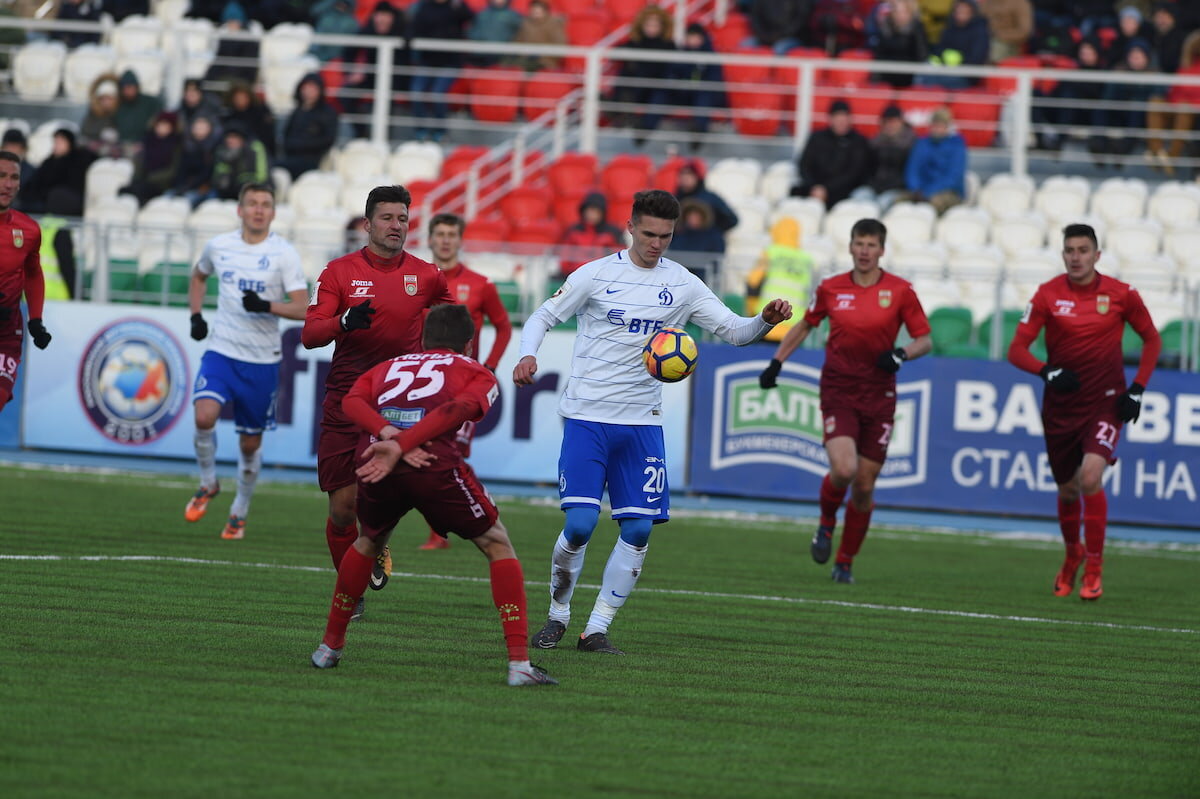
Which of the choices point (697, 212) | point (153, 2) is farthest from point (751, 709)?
point (153, 2)

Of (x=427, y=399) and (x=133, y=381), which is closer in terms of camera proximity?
(x=427, y=399)

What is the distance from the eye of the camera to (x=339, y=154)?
2417 cm

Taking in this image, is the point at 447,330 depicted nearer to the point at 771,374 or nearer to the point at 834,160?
the point at 771,374

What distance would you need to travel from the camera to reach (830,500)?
1336 cm

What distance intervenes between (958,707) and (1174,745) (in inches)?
Result: 39.1

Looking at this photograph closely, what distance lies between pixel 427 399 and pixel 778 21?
1920 cm

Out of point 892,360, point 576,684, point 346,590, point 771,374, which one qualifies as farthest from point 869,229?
point 346,590

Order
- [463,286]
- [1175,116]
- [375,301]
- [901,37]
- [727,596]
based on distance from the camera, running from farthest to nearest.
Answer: [901,37], [1175,116], [463,286], [727,596], [375,301]

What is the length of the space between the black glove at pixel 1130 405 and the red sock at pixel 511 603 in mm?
6031

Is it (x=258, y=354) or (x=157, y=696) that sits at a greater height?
(x=258, y=354)

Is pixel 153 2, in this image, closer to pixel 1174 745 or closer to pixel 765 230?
pixel 765 230

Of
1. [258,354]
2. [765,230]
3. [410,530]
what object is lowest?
[410,530]

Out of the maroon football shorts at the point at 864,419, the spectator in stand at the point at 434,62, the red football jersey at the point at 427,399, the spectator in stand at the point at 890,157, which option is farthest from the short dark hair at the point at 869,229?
the spectator in stand at the point at 434,62

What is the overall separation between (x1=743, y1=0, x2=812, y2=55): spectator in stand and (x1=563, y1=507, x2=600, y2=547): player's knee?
17.6m
